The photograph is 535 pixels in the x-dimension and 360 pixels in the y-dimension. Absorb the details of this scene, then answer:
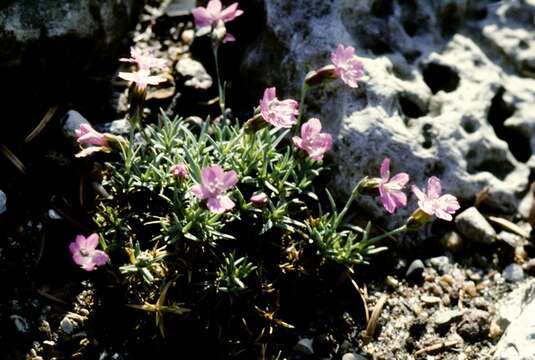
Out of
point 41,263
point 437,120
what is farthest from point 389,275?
point 41,263

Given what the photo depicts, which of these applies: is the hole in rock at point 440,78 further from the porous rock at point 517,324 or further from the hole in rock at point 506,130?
the porous rock at point 517,324

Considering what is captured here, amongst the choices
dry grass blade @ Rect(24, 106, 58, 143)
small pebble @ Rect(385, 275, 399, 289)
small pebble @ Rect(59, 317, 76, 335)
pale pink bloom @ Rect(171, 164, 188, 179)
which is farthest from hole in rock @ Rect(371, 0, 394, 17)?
small pebble @ Rect(59, 317, 76, 335)

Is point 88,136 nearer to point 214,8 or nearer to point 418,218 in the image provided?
point 214,8

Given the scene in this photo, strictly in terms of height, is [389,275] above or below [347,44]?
below

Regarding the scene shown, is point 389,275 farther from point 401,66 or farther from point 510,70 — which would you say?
point 510,70

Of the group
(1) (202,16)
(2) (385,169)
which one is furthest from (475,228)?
(1) (202,16)

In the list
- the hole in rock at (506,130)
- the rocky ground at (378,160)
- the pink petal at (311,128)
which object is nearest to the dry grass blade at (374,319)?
the rocky ground at (378,160)
